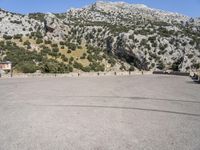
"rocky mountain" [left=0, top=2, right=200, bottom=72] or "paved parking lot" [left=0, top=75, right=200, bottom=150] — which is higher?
"rocky mountain" [left=0, top=2, right=200, bottom=72]

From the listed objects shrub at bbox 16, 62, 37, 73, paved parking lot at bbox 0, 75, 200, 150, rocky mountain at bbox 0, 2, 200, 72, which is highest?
rocky mountain at bbox 0, 2, 200, 72

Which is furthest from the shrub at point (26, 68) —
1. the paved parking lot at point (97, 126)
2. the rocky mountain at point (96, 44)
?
the paved parking lot at point (97, 126)

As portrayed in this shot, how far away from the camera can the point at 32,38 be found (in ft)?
267

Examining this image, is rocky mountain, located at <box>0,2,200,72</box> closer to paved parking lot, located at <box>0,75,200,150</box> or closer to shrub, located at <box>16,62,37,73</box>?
shrub, located at <box>16,62,37,73</box>

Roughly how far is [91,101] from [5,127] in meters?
7.67

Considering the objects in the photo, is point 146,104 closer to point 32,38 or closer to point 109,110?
point 109,110

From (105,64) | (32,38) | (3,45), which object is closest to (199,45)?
(105,64)

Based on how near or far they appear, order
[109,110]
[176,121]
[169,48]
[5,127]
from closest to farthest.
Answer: [5,127] < [176,121] < [109,110] < [169,48]

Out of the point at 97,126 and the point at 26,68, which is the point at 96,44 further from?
the point at 97,126

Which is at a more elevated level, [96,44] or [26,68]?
[96,44]

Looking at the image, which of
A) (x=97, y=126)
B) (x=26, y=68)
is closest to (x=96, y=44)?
(x=26, y=68)

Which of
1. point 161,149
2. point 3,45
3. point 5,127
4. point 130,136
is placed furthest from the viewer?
point 3,45

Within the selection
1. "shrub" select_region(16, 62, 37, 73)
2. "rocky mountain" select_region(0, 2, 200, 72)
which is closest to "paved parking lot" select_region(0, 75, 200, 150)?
"shrub" select_region(16, 62, 37, 73)

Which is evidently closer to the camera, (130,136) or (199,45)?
(130,136)
